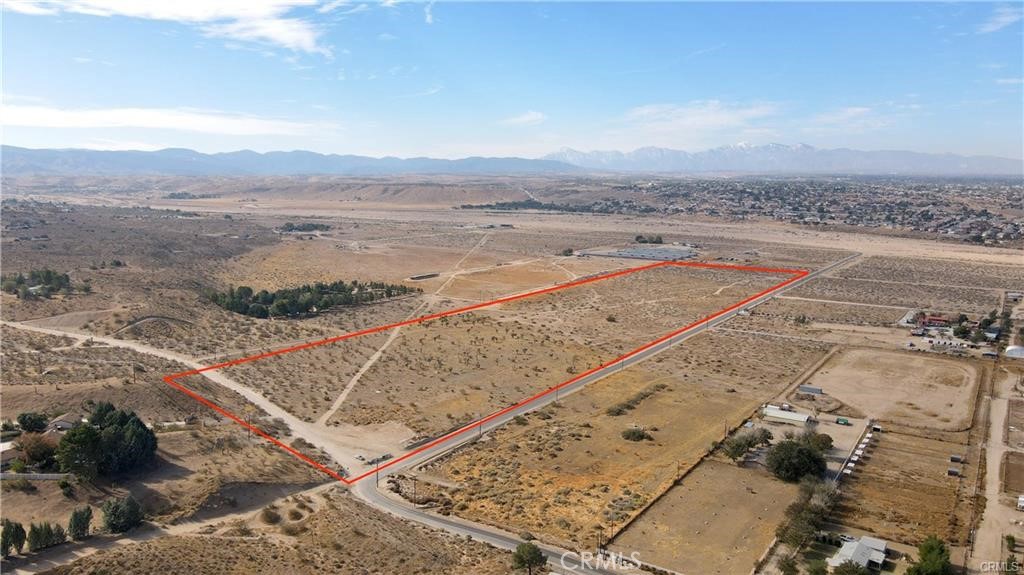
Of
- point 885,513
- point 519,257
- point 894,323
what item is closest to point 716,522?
point 885,513

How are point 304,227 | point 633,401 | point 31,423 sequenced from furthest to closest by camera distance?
point 304,227 → point 633,401 → point 31,423

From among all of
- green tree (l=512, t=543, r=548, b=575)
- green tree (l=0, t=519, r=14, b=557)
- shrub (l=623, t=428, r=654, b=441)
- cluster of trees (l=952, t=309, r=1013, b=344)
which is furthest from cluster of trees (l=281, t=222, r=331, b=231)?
green tree (l=512, t=543, r=548, b=575)

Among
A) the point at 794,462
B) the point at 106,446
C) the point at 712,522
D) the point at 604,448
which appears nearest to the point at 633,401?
the point at 604,448

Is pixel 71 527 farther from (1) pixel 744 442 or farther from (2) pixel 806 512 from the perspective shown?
(1) pixel 744 442

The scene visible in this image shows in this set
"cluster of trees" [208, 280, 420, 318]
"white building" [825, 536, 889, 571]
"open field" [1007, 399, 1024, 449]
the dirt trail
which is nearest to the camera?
"white building" [825, 536, 889, 571]

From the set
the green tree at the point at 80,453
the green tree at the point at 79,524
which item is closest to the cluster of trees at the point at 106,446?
the green tree at the point at 80,453

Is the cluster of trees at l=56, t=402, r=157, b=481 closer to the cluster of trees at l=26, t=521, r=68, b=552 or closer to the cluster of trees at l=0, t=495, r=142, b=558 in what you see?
the cluster of trees at l=0, t=495, r=142, b=558
